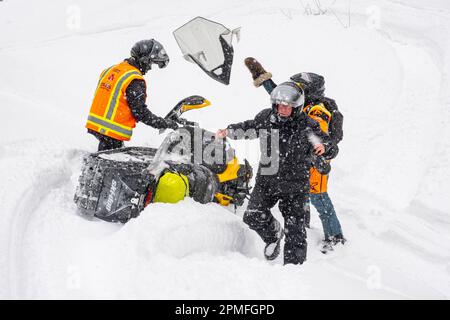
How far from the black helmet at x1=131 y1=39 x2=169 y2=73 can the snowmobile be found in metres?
0.62

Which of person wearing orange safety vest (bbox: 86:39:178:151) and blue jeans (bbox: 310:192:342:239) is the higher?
person wearing orange safety vest (bbox: 86:39:178:151)

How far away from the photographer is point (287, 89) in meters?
3.53

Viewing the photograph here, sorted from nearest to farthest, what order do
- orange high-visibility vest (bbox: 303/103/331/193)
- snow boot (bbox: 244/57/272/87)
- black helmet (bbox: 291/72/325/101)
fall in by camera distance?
orange high-visibility vest (bbox: 303/103/331/193) → black helmet (bbox: 291/72/325/101) → snow boot (bbox: 244/57/272/87)

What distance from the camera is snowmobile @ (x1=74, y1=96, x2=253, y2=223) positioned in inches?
145

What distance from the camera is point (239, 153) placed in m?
6.10

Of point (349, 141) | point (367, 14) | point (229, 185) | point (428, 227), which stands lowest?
point (428, 227)

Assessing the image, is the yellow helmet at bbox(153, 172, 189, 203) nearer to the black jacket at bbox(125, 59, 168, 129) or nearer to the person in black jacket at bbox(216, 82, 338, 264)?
the person in black jacket at bbox(216, 82, 338, 264)

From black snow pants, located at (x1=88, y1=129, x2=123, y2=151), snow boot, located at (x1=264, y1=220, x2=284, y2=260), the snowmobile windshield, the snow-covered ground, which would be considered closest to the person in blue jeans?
the snow-covered ground

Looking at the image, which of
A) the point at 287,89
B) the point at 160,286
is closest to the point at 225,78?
the point at 287,89

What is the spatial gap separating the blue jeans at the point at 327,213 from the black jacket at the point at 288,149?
61 cm

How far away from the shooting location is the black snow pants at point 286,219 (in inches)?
147

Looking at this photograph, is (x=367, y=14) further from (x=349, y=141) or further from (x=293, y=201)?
(x=293, y=201)

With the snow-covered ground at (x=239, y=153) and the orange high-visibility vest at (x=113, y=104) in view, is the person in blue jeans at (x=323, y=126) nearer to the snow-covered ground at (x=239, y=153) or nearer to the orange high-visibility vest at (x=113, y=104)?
the snow-covered ground at (x=239, y=153)

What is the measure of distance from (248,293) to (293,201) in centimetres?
140
